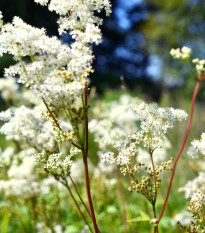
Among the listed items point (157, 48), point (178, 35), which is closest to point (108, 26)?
point (157, 48)

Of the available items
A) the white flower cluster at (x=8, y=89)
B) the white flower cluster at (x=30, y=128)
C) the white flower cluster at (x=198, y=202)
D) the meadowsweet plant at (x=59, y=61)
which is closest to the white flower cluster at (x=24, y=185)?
the white flower cluster at (x=30, y=128)

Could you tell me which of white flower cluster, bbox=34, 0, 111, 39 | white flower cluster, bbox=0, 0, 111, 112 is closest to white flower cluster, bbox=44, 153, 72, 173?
white flower cluster, bbox=0, 0, 111, 112

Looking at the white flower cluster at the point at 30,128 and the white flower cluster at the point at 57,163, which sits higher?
the white flower cluster at the point at 30,128

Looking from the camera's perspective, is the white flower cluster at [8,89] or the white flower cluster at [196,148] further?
the white flower cluster at [8,89]

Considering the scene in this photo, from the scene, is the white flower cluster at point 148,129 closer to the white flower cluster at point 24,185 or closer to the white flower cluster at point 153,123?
the white flower cluster at point 153,123

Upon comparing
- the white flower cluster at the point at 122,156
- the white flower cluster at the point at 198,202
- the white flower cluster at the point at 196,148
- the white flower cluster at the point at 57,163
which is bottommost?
the white flower cluster at the point at 198,202

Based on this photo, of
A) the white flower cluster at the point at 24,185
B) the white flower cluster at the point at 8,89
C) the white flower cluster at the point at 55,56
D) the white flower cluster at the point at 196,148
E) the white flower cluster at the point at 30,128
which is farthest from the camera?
the white flower cluster at the point at 8,89

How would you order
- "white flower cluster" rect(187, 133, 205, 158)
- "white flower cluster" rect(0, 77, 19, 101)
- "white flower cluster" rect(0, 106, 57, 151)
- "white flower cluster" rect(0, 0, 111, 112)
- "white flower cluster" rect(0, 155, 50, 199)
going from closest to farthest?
"white flower cluster" rect(0, 0, 111, 112) < "white flower cluster" rect(187, 133, 205, 158) < "white flower cluster" rect(0, 106, 57, 151) < "white flower cluster" rect(0, 155, 50, 199) < "white flower cluster" rect(0, 77, 19, 101)

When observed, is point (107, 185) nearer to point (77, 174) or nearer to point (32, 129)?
point (77, 174)

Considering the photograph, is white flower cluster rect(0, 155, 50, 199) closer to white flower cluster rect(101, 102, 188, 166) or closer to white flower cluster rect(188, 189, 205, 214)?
white flower cluster rect(101, 102, 188, 166)
